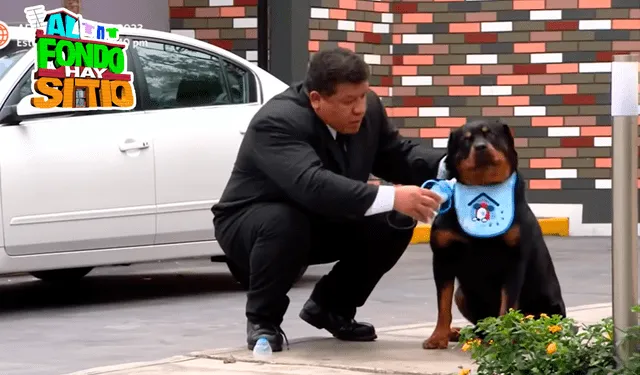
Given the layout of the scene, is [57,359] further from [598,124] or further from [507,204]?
[598,124]

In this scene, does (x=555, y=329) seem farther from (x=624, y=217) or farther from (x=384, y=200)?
(x=384, y=200)

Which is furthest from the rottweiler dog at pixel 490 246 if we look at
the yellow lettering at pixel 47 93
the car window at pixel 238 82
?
the car window at pixel 238 82

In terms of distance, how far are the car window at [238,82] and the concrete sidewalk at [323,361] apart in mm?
2685

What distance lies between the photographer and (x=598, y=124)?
11883mm

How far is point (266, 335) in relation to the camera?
579cm

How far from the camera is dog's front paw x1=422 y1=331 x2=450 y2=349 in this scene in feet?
19.0

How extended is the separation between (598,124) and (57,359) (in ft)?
21.9

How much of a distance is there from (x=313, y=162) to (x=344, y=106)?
24 cm

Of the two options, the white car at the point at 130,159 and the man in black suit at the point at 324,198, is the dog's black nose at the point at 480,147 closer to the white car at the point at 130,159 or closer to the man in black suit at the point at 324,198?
the man in black suit at the point at 324,198

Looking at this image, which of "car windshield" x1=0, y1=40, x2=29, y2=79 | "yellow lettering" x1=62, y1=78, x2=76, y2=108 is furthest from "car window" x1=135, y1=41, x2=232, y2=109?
"car windshield" x1=0, y1=40, x2=29, y2=79

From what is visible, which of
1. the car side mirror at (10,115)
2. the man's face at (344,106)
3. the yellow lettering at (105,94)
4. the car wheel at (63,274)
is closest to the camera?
the man's face at (344,106)

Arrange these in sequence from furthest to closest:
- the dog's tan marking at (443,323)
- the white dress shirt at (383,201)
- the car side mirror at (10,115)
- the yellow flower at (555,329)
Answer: the car side mirror at (10,115)
the dog's tan marking at (443,323)
the white dress shirt at (383,201)
the yellow flower at (555,329)

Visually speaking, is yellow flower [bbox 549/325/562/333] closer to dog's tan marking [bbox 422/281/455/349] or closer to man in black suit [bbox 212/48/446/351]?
man in black suit [bbox 212/48/446/351]

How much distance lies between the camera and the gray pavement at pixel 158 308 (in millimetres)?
6457
